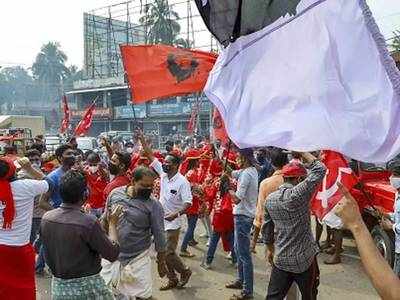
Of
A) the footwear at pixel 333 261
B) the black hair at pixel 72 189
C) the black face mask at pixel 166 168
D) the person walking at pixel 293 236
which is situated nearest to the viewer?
the black hair at pixel 72 189

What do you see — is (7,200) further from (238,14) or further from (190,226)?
(190,226)

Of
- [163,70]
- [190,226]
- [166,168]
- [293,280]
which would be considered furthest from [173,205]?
[293,280]

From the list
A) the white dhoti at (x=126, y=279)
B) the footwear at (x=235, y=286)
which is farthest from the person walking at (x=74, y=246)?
the footwear at (x=235, y=286)

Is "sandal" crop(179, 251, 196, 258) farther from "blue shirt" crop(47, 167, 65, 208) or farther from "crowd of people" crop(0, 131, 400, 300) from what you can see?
"blue shirt" crop(47, 167, 65, 208)

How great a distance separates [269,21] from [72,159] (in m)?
4.29

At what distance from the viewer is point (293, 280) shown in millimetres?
4566

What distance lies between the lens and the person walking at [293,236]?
431cm

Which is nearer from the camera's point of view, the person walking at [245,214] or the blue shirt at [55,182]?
the person walking at [245,214]

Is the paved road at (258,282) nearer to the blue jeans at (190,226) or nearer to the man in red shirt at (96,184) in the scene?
the blue jeans at (190,226)

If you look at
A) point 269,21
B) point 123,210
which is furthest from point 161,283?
point 269,21

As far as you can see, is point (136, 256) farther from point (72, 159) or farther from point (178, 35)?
point (178, 35)

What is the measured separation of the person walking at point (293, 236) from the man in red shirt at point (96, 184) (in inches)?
151

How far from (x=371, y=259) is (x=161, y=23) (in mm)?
57055

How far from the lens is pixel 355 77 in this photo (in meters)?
2.52
